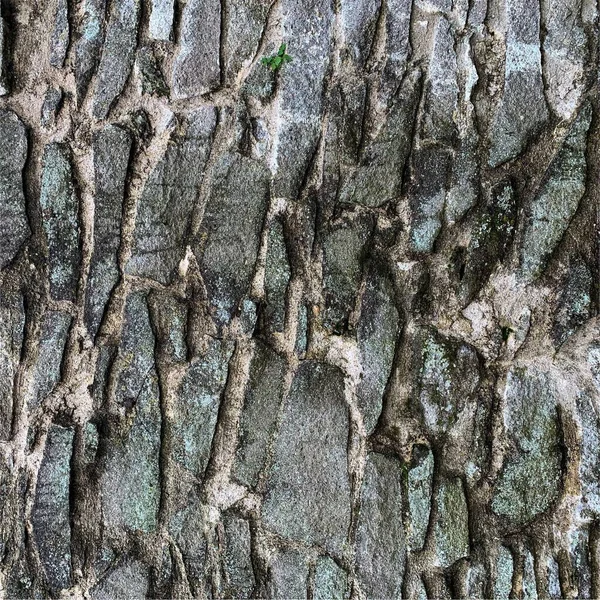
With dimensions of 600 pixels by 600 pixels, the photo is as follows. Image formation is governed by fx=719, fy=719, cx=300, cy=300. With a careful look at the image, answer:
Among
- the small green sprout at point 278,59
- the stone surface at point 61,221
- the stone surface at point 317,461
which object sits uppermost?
the small green sprout at point 278,59

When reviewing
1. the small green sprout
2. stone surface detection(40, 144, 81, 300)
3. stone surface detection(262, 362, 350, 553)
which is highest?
the small green sprout

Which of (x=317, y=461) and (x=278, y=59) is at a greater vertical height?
(x=278, y=59)

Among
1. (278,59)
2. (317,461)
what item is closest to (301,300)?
(317,461)

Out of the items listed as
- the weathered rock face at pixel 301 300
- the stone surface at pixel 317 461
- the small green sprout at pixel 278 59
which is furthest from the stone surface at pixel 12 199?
the stone surface at pixel 317 461

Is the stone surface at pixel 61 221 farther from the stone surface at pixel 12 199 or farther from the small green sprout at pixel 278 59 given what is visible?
the small green sprout at pixel 278 59

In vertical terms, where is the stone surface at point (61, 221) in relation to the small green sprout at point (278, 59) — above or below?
below

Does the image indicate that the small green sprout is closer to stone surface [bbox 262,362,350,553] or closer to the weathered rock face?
the weathered rock face

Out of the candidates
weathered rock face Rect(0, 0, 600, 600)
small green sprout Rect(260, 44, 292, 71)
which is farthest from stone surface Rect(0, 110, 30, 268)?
small green sprout Rect(260, 44, 292, 71)

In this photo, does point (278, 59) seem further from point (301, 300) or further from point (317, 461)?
point (317, 461)
